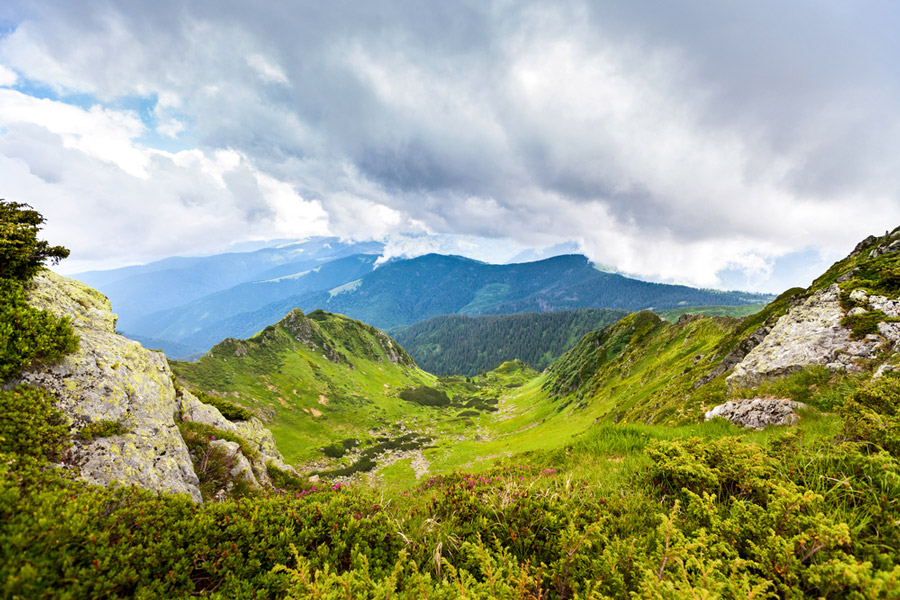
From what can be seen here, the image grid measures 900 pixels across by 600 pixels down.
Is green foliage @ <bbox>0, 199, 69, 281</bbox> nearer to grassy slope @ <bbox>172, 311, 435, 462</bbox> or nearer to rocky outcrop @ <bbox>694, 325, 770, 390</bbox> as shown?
rocky outcrop @ <bbox>694, 325, 770, 390</bbox>

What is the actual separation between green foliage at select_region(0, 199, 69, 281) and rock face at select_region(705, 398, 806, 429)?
2426cm

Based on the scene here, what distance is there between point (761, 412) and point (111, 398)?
21.8 meters

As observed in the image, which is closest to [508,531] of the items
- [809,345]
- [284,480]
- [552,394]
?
[284,480]

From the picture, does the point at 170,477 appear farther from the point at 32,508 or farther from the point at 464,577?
the point at 464,577

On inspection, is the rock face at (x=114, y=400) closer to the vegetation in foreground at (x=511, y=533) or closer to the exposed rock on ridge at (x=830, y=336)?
the vegetation in foreground at (x=511, y=533)

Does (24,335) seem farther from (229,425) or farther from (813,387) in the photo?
(813,387)

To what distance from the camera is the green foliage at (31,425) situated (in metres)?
5.89

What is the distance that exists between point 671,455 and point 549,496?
2.97 m

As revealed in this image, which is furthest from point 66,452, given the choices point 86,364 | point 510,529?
point 510,529

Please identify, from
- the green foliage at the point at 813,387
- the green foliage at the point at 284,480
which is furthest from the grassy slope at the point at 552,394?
the green foliage at the point at 284,480

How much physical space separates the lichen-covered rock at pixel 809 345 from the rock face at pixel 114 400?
24987 mm

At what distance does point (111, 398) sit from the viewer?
891cm

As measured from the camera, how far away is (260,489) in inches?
453

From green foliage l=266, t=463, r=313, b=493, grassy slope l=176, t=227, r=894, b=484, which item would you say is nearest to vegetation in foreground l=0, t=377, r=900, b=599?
grassy slope l=176, t=227, r=894, b=484
